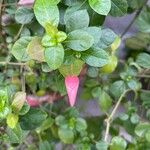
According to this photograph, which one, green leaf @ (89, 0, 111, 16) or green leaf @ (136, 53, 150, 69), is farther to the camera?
green leaf @ (136, 53, 150, 69)

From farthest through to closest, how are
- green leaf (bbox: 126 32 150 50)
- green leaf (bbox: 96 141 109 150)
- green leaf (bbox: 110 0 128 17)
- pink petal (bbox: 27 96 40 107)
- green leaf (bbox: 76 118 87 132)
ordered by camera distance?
green leaf (bbox: 126 32 150 50)
pink petal (bbox: 27 96 40 107)
green leaf (bbox: 76 118 87 132)
green leaf (bbox: 96 141 109 150)
green leaf (bbox: 110 0 128 17)

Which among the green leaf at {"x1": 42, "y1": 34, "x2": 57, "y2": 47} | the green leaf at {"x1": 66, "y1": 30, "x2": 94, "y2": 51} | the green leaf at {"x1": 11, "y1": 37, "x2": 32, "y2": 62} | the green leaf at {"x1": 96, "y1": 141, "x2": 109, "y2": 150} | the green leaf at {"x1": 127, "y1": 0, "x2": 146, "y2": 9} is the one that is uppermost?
the green leaf at {"x1": 66, "y1": 30, "x2": 94, "y2": 51}

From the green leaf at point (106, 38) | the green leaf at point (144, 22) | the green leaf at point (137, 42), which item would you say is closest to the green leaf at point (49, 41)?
the green leaf at point (106, 38)

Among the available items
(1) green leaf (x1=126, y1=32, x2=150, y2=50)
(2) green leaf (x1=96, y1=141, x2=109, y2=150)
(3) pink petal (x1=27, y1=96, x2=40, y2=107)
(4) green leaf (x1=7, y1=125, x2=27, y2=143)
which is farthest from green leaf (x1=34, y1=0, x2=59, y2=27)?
(1) green leaf (x1=126, y1=32, x2=150, y2=50)

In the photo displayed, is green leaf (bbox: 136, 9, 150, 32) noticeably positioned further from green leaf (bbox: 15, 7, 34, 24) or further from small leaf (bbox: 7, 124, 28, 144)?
small leaf (bbox: 7, 124, 28, 144)

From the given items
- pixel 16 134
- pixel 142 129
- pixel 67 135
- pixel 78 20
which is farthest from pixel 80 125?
pixel 78 20

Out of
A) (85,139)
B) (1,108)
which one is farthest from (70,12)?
(85,139)

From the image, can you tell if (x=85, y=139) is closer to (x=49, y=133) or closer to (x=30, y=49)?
(x=49, y=133)
